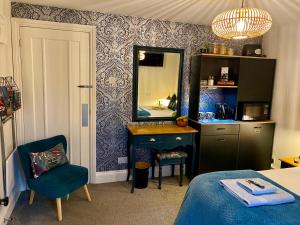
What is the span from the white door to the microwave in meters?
2.26

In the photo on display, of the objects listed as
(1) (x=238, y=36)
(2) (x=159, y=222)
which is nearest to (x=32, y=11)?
(1) (x=238, y=36)

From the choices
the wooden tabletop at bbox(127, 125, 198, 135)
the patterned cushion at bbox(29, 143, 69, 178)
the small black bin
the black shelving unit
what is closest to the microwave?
the black shelving unit

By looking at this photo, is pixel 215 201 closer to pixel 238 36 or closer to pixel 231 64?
pixel 238 36

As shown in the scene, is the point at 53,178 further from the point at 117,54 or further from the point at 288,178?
the point at 288,178

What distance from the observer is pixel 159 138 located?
3.24m

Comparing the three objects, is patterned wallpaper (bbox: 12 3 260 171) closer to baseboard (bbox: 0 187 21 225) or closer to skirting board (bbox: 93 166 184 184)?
skirting board (bbox: 93 166 184 184)

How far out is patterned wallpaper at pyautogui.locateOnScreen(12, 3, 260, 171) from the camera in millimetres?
3256

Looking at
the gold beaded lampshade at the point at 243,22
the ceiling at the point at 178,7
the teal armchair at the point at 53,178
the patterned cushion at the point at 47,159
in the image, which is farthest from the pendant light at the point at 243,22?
the patterned cushion at the point at 47,159

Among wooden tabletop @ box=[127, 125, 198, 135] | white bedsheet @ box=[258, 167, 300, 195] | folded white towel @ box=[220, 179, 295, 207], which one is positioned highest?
wooden tabletop @ box=[127, 125, 198, 135]

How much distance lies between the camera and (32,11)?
2.96m

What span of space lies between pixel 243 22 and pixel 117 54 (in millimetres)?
1870

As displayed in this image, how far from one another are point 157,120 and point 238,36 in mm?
1886

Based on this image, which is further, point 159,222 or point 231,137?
point 231,137

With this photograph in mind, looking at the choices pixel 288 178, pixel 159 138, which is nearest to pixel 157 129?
pixel 159 138
